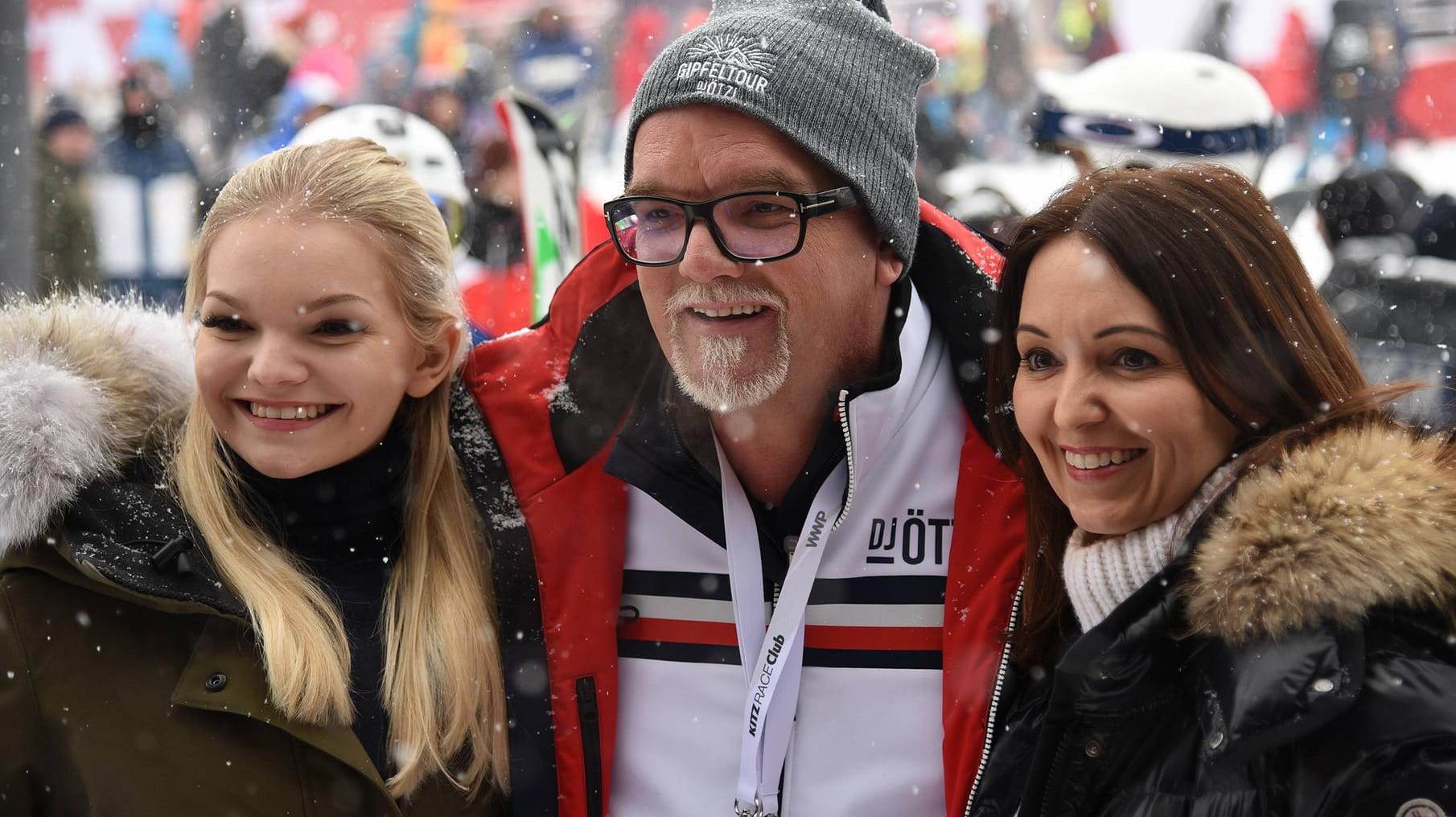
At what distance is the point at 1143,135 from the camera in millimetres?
4816

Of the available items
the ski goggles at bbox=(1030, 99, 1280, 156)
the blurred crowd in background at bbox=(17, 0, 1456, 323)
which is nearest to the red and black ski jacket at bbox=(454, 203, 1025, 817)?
the ski goggles at bbox=(1030, 99, 1280, 156)

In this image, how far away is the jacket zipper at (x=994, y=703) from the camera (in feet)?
8.33

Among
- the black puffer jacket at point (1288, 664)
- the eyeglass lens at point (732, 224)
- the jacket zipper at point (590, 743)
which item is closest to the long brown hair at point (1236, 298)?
the black puffer jacket at point (1288, 664)

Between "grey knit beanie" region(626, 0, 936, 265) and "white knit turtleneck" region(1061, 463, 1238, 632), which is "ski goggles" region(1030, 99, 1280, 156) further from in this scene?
"white knit turtleneck" region(1061, 463, 1238, 632)

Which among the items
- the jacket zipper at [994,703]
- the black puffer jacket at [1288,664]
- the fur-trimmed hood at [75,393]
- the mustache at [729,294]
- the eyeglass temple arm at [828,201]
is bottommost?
the jacket zipper at [994,703]

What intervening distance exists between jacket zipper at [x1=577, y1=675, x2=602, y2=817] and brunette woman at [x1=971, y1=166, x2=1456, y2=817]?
2.83ft

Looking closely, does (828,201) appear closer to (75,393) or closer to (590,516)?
(590,516)

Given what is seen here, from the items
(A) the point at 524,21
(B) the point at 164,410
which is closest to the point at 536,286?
(B) the point at 164,410

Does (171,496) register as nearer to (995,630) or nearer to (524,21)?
(995,630)

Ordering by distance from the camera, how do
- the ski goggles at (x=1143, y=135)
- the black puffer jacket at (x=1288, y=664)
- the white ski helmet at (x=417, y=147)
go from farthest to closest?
the white ski helmet at (x=417, y=147) < the ski goggles at (x=1143, y=135) < the black puffer jacket at (x=1288, y=664)

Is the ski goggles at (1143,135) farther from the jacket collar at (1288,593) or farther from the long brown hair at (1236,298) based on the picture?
the jacket collar at (1288,593)

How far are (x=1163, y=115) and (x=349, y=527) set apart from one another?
10.9 feet

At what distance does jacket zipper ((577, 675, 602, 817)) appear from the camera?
286 cm

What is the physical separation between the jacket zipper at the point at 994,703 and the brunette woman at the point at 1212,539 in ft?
0.13
